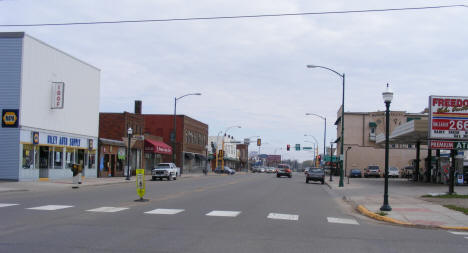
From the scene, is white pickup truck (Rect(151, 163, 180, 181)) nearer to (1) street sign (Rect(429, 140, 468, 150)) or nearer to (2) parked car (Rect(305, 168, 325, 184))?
(2) parked car (Rect(305, 168, 325, 184))

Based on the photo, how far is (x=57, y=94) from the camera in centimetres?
3738

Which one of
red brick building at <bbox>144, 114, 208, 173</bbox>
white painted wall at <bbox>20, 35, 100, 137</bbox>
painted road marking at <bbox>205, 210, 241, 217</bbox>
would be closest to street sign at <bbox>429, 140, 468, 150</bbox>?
painted road marking at <bbox>205, 210, 241, 217</bbox>

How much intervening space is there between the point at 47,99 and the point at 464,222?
30.3 meters

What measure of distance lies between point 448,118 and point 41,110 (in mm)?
27218

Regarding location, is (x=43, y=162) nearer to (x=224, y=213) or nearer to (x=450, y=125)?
(x=224, y=213)

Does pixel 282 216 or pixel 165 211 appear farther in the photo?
pixel 165 211

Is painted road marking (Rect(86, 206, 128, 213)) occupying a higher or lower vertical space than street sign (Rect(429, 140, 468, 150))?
A: lower

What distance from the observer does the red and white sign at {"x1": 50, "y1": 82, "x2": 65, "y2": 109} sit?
1464 inches

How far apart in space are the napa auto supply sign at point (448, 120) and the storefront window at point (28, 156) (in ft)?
85.2

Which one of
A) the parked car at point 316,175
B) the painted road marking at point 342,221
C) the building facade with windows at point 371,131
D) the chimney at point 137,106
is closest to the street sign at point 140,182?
the painted road marking at point 342,221

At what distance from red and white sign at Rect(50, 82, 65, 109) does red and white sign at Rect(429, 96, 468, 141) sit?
25.7 m

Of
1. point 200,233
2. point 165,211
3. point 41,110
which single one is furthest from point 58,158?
point 200,233

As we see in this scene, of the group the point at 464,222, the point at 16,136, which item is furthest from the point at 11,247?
the point at 16,136

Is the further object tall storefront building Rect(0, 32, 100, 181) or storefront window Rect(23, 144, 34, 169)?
storefront window Rect(23, 144, 34, 169)
